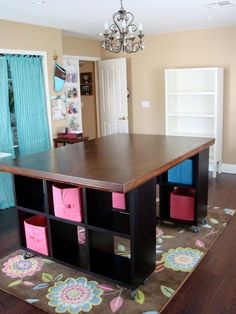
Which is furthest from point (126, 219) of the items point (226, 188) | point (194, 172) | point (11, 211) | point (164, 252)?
point (226, 188)

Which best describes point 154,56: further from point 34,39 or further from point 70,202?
point 70,202

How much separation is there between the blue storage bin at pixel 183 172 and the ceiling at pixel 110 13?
1.80 metres

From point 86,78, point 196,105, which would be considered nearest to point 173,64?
point 196,105

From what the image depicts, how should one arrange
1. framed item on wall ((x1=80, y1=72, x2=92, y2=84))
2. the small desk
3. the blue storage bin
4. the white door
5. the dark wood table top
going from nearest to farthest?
the dark wood table top
the blue storage bin
the small desk
the white door
framed item on wall ((x1=80, y1=72, x2=92, y2=84))

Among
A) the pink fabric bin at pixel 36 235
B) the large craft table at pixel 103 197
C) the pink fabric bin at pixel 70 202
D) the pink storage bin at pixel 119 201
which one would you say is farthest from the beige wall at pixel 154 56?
the pink fabric bin at pixel 70 202

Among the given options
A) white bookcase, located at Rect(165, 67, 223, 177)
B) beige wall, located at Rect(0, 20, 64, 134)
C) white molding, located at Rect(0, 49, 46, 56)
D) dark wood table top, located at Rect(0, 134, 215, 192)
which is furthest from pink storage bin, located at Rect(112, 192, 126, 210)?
white bookcase, located at Rect(165, 67, 223, 177)

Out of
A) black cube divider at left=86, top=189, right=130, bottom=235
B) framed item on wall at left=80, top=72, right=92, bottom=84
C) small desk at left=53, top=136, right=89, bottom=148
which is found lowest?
black cube divider at left=86, top=189, right=130, bottom=235

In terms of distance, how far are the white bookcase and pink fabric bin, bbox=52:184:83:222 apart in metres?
3.43

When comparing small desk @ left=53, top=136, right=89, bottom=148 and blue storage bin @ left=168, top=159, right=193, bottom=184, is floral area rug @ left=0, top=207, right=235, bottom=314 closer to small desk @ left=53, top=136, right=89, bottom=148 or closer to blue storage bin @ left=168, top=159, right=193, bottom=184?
blue storage bin @ left=168, top=159, right=193, bottom=184

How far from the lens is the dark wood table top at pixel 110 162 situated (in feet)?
7.26

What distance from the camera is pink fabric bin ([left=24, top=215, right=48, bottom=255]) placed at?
9.41 feet

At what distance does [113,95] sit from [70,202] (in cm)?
420

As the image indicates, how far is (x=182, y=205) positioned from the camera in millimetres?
3549

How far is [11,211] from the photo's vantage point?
4.36 m
